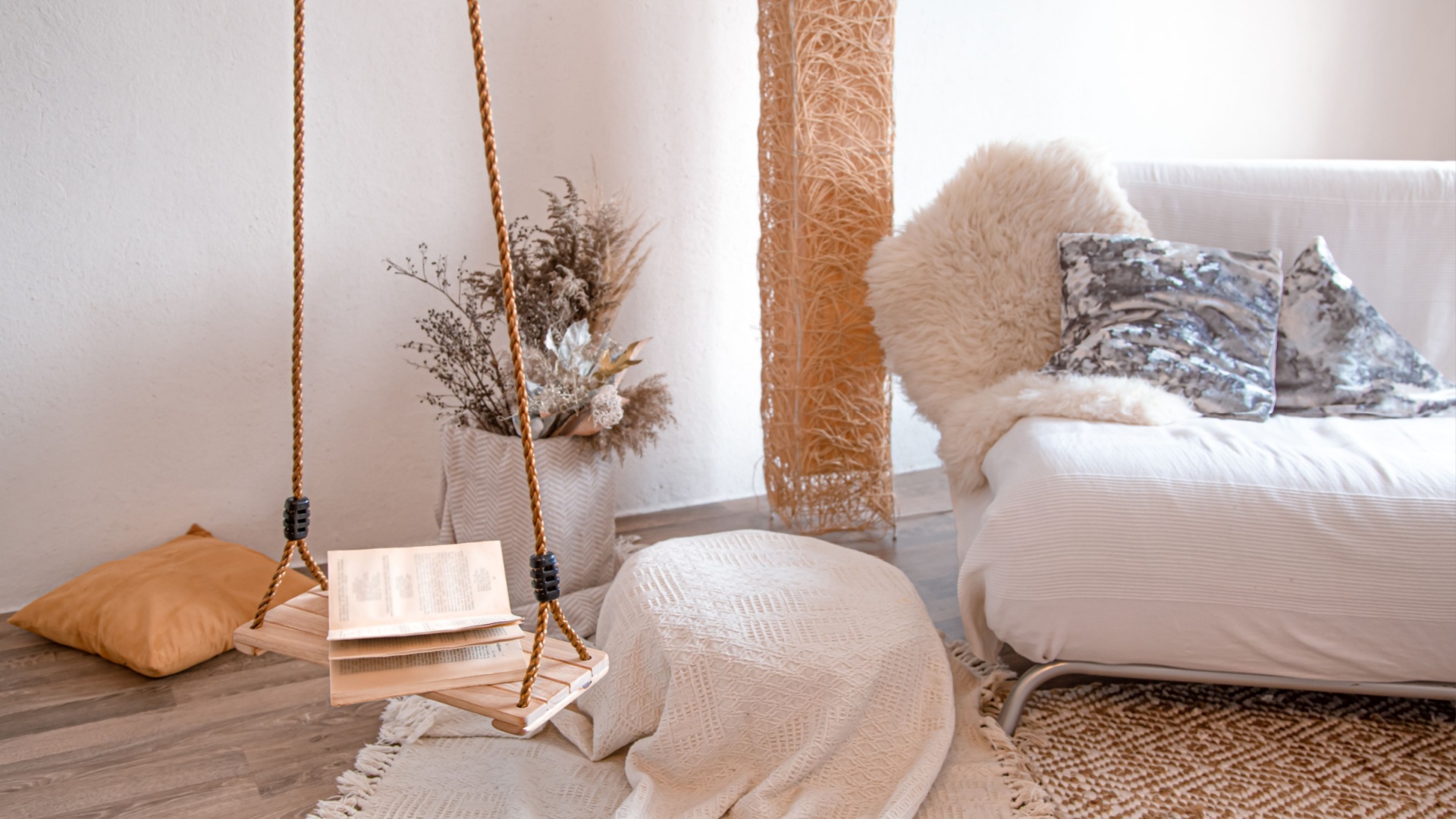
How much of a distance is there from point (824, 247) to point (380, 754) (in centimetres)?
143

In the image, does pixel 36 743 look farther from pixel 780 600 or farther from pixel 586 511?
Result: pixel 780 600

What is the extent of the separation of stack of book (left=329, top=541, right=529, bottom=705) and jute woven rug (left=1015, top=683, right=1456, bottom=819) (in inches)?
33.1

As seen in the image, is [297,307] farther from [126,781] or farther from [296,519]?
[126,781]

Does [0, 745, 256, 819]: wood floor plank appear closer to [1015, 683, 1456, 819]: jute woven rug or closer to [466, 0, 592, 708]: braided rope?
[466, 0, 592, 708]: braided rope

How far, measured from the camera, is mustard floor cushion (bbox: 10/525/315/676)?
165 centimetres

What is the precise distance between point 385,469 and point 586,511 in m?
0.63

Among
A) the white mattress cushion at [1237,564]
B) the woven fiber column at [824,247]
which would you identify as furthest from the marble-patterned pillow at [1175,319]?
the woven fiber column at [824,247]

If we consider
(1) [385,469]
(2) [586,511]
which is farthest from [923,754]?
(1) [385,469]

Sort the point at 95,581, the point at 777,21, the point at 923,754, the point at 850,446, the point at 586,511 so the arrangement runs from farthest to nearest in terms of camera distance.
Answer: the point at 850,446 < the point at 777,21 < the point at 586,511 < the point at 95,581 < the point at 923,754

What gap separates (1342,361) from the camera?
1832 mm

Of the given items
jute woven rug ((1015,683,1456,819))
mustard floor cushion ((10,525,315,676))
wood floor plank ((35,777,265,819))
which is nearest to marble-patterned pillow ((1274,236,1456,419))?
→ jute woven rug ((1015,683,1456,819))

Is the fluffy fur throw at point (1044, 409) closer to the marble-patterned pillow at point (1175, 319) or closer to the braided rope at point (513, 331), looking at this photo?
the marble-patterned pillow at point (1175, 319)

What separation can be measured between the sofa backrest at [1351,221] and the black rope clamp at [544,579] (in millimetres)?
1691

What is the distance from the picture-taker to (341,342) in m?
2.15
